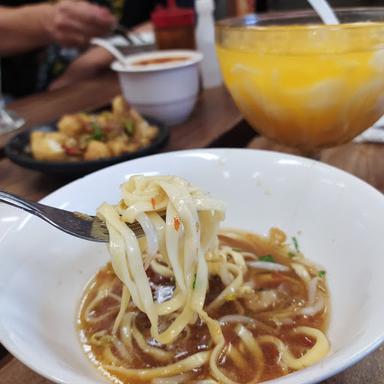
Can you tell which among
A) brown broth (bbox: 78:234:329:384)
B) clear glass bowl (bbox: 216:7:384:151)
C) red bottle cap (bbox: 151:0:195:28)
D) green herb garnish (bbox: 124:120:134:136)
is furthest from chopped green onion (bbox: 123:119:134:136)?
red bottle cap (bbox: 151:0:195:28)

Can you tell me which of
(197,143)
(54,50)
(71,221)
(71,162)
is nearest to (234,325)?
(71,221)

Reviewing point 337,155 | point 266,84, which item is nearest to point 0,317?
point 266,84

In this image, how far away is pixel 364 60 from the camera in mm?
1011

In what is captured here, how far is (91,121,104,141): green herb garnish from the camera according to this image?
4.89ft

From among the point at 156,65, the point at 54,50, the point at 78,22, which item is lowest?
the point at 54,50

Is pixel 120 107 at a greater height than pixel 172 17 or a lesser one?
lesser

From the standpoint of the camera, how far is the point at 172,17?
217cm

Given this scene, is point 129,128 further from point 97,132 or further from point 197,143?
point 197,143

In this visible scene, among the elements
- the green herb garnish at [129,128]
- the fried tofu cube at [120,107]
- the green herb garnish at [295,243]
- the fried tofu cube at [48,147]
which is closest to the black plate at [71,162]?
the fried tofu cube at [48,147]

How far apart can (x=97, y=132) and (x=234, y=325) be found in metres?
0.93

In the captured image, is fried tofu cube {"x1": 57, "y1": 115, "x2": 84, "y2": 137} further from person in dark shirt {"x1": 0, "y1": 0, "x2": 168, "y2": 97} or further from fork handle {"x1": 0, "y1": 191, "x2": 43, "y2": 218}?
person in dark shirt {"x1": 0, "y1": 0, "x2": 168, "y2": 97}

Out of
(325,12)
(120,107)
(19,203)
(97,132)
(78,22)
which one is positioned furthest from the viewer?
(78,22)

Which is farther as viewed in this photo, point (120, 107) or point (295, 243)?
point (120, 107)

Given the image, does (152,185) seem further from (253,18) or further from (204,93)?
(204,93)
